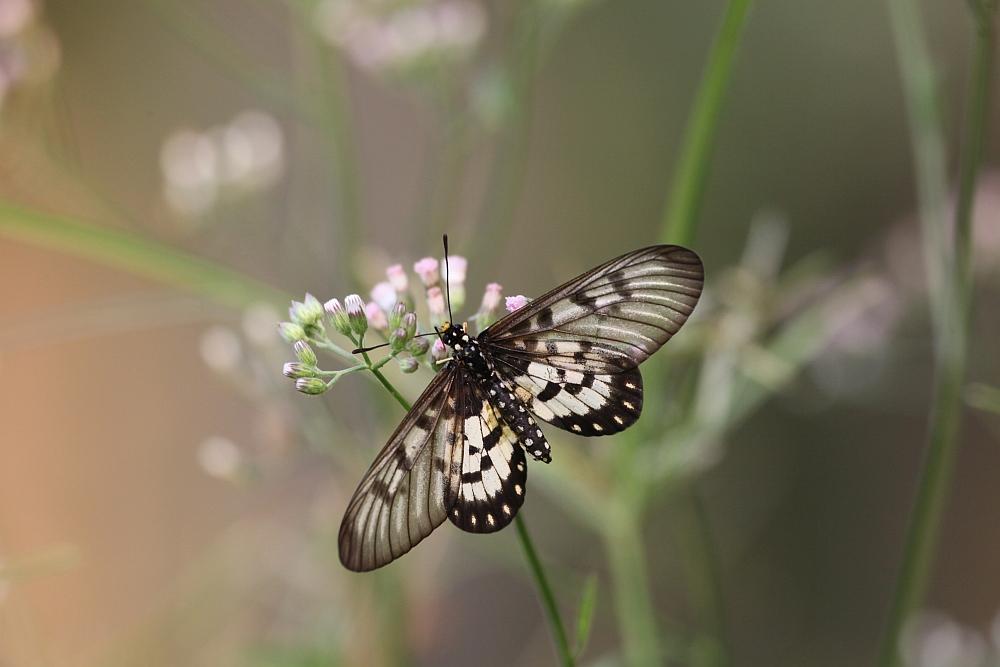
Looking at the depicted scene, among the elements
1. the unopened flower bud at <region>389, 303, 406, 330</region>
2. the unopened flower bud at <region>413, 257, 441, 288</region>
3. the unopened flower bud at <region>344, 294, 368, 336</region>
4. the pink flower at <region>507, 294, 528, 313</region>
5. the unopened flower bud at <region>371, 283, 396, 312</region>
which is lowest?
the unopened flower bud at <region>389, 303, 406, 330</region>

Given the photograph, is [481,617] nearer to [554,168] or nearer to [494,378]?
[554,168]

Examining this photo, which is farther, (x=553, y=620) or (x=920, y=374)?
(x=920, y=374)

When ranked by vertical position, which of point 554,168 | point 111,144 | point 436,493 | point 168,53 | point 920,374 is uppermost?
point 168,53

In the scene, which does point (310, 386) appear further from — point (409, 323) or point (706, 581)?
point (706, 581)

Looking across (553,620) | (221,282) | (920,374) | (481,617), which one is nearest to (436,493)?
(553,620)

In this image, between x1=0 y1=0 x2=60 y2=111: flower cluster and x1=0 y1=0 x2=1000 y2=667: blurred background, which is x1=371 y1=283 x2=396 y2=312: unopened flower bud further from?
x1=0 y1=0 x2=60 y2=111: flower cluster

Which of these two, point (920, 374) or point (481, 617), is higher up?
point (481, 617)

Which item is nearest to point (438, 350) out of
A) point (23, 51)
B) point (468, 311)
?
point (468, 311)

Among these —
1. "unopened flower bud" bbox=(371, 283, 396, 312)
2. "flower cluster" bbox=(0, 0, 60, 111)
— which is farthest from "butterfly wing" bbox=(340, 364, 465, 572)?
"flower cluster" bbox=(0, 0, 60, 111)
